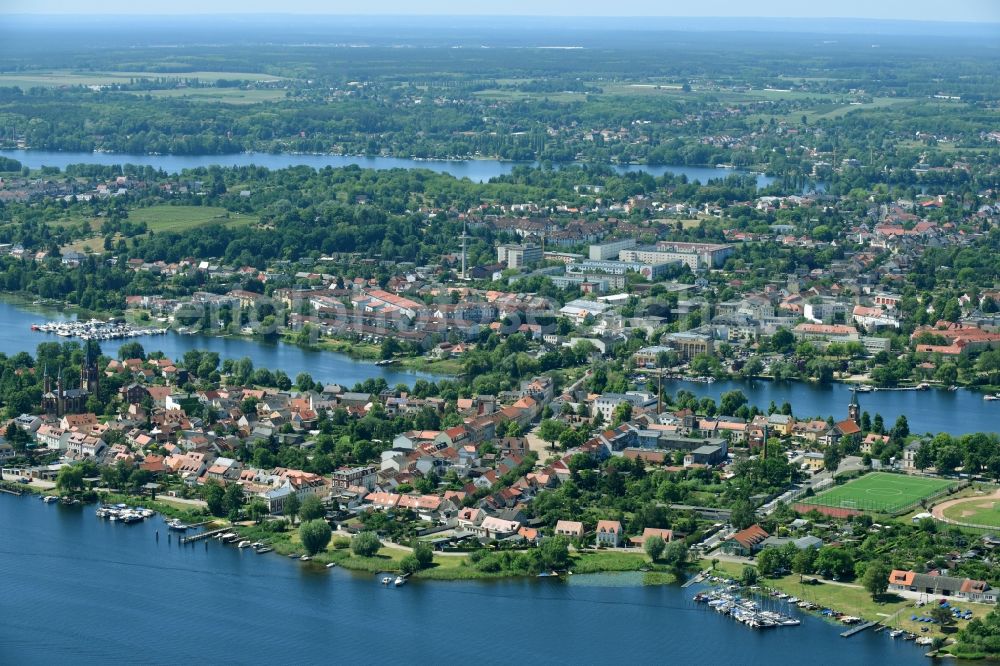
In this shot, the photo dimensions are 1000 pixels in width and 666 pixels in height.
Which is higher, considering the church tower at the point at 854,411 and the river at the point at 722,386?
the church tower at the point at 854,411

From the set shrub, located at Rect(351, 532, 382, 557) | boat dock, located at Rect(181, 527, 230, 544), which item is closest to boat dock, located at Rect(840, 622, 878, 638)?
shrub, located at Rect(351, 532, 382, 557)

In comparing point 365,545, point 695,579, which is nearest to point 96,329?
point 365,545

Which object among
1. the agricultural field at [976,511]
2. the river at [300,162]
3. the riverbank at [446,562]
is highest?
the agricultural field at [976,511]

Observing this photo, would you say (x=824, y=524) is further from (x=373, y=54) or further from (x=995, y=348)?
(x=373, y=54)

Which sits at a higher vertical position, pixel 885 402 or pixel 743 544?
pixel 743 544

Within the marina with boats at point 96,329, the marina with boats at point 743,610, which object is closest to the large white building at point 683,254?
the marina with boats at point 96,329

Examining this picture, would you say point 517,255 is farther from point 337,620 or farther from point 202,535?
point 337,620

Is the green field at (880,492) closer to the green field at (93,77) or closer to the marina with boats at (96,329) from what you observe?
the marina with boats at (96,329)
